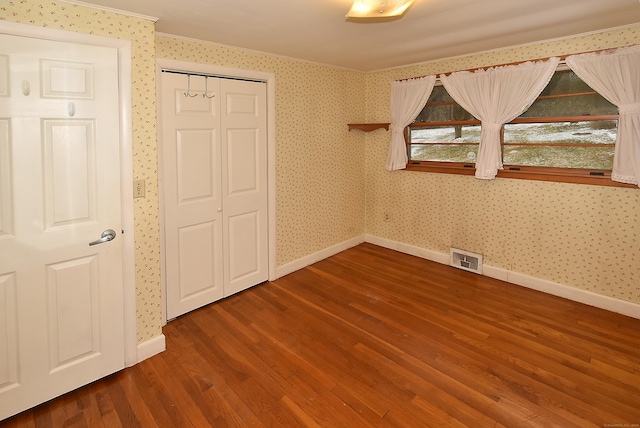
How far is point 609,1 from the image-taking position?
7.88 ft

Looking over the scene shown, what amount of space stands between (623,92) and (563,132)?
1.82 ft

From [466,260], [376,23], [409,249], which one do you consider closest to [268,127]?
[376,23]

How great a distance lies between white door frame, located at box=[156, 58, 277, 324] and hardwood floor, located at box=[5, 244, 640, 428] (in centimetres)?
49

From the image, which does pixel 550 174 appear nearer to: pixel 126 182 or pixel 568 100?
pixel 568 100

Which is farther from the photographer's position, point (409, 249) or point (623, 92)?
point (409, 249)

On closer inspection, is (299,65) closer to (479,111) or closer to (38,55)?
(479,111)

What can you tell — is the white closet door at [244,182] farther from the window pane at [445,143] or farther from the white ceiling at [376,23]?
the window pane at [445,143]

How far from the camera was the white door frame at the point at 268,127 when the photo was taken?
2.95 metres

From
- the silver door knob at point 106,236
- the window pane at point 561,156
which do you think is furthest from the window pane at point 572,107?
the silver door knob at point 106,236

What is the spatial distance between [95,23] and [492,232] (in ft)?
13.4

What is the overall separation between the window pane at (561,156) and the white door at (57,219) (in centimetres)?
376

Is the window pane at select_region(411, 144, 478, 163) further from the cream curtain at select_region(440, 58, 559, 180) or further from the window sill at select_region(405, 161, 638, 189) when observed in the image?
the cream curtain at select_region(440, 58, 559, 180)

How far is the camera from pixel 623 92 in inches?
118

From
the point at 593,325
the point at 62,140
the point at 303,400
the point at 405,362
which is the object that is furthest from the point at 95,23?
the point at 593,325
